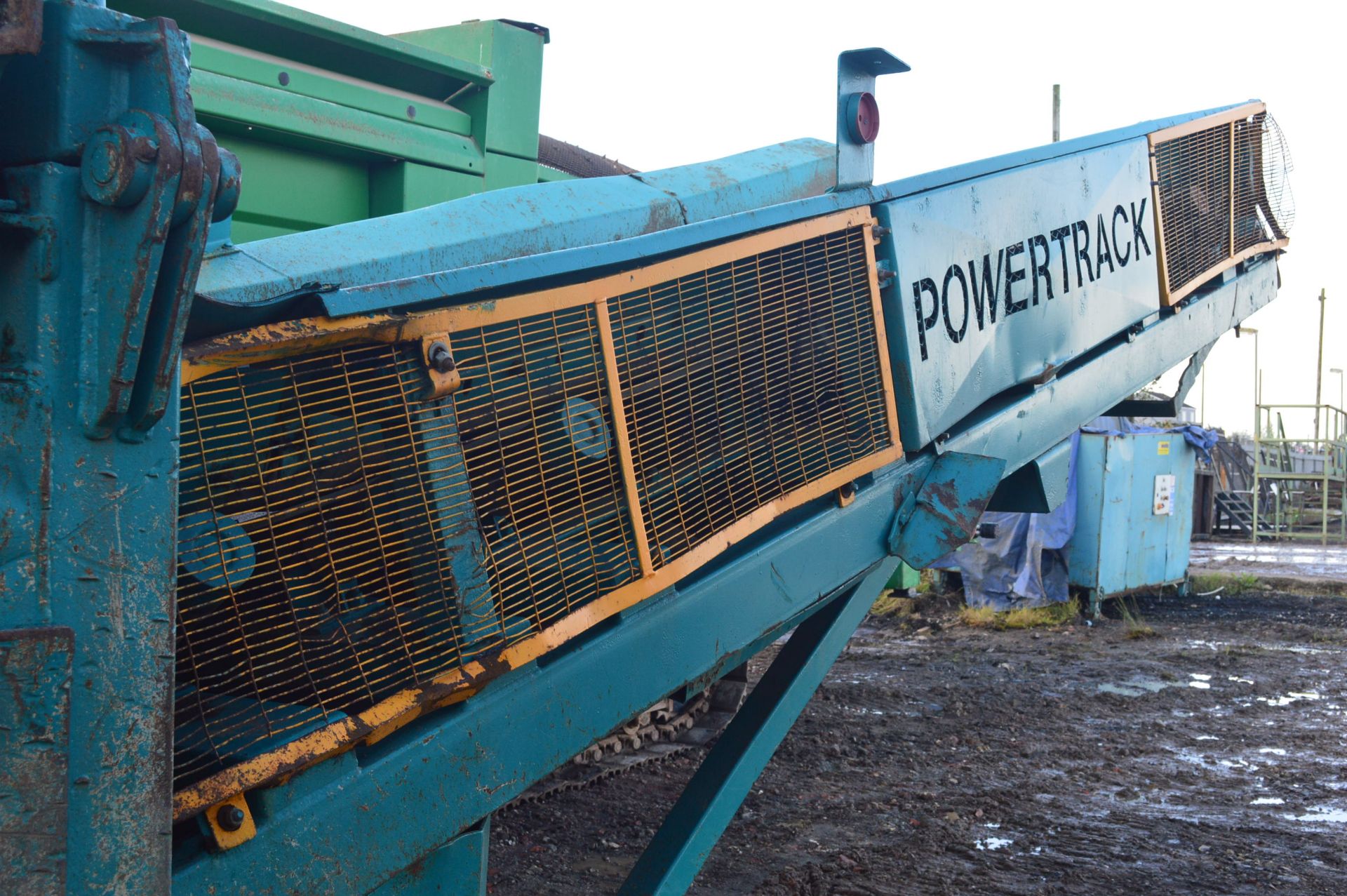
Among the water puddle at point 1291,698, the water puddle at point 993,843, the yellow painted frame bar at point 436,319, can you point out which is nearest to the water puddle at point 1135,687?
the water puddle at point 1291,698

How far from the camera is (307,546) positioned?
188 centimetres

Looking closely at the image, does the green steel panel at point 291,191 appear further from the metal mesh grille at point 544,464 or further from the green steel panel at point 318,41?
the metal mesh grille at point 544,464

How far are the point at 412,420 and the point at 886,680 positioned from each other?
699 centimetres

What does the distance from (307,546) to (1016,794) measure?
4.67m

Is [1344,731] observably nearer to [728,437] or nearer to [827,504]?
[827,504]

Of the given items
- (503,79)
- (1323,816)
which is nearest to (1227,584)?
(1323,816)

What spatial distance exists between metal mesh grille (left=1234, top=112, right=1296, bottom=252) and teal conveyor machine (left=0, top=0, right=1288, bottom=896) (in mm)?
1106

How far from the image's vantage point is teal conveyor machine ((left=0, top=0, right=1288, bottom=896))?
1312mm

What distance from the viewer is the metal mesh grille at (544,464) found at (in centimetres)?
209

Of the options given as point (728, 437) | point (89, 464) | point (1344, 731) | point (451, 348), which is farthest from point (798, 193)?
point (1344, 731)

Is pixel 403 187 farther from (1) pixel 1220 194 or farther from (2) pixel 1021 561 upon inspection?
(2) pixel 1021 561

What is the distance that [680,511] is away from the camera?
Result: 245cm

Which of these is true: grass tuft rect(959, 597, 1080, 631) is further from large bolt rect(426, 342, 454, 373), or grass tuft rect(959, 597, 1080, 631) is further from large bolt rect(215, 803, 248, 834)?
large bolt rect(215, 803, 248, 834)

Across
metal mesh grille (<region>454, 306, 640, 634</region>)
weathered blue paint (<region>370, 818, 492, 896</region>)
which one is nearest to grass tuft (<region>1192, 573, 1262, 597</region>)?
metal mesh grille (<region>454, 306, 640, 634</region>)
